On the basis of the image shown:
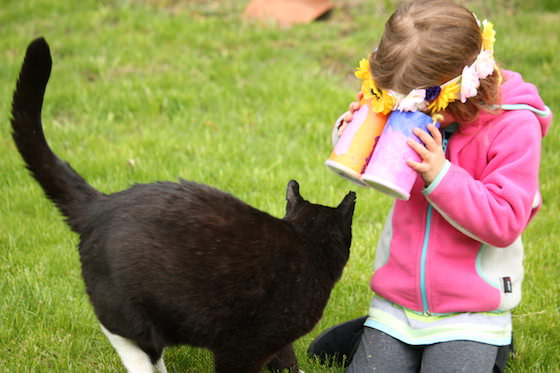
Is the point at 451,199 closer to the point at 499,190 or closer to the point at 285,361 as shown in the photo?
the point at 499,190

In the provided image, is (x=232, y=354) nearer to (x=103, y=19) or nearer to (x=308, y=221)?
(x=308, y=221)

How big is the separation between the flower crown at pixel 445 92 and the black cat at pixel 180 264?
20.9 inches

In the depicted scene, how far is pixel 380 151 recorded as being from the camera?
1.99 meters

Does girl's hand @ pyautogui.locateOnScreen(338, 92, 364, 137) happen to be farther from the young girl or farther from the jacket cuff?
the jacket cuff

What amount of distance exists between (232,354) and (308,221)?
514mm

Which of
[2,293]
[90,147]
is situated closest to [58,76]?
[90,147]

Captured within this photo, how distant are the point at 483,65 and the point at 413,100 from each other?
0.24 m

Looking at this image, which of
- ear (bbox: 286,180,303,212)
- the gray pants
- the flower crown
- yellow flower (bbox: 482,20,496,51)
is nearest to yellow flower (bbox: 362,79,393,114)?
the flower crown

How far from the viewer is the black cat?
1.99 m

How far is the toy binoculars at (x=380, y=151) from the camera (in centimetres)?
197

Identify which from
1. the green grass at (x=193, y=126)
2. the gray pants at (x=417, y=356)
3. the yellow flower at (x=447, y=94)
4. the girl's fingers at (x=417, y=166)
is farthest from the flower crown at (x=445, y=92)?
the green grass at (x=193, y=126)

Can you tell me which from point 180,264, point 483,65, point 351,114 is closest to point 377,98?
point 351,114

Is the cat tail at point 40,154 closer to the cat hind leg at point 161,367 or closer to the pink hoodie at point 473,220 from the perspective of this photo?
the cat hind leg at point 161,367

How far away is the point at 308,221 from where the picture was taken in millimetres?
2312
